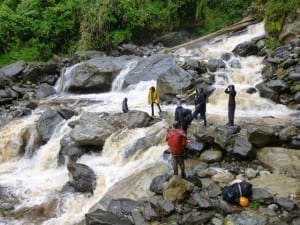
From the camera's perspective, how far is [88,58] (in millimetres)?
25391

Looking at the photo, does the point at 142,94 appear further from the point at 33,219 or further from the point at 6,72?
the point at 33,219

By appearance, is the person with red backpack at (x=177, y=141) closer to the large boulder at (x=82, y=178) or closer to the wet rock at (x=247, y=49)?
the large boulder at (x=82, y=178)

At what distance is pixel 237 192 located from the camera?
396 inches

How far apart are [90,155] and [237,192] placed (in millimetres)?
6633

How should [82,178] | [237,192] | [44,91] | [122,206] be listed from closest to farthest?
[237,192] → [122,206] → [82,178] → [44,91]

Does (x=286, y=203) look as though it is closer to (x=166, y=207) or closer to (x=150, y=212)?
(x=166, y=207)

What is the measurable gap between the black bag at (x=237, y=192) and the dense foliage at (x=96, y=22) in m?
19.1

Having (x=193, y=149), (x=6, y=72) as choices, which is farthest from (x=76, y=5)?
(x=193, y=149)

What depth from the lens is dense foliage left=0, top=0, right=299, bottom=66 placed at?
27.7m

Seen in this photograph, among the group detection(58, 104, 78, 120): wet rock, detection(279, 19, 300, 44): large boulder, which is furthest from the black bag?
detection(279, 19, 300, 44): large boulder

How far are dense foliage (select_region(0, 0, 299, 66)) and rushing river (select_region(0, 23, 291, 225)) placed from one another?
18.5 ft

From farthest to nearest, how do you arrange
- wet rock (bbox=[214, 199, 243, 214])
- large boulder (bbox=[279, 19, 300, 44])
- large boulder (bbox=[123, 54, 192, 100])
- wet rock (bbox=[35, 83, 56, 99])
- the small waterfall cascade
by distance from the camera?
wet rock (bbox=[35, 83, 56, 99]) → large boulder (bbox=[279, 19, 300, 44]) → large boulder (bbox=[123, 54, 192, 100]) → the small waterfall cascade → wet rock (bbox=[214, 199, 243, 214])

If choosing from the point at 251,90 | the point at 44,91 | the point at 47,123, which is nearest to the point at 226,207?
the point at 47,123

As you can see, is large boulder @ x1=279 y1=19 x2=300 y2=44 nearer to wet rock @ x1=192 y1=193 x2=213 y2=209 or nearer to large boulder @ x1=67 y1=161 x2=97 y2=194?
large boulder @ x1=67 y1=161 x2=97 y2=194
